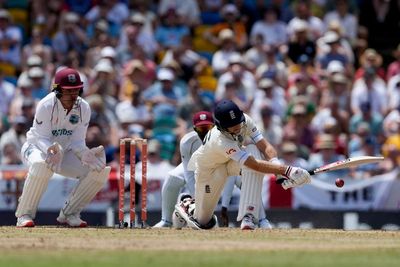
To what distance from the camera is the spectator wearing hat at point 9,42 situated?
778 inches

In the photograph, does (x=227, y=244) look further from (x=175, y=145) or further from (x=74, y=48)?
(x=74, y=48)

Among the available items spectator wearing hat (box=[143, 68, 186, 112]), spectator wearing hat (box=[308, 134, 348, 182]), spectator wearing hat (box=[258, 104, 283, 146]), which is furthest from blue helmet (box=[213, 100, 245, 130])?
spectator wearing hat (box=[143, 68, 186, 112])

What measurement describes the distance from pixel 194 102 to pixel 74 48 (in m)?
2.42

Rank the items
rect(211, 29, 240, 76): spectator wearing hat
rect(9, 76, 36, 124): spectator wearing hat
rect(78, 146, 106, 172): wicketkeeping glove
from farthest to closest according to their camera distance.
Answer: rect(211, 29, 240, 76): spectator wearing hat
rect(9, 76, 36, 124): spectator wearing hat
rect(78, 146, 106, 172): wicketkeeping glove

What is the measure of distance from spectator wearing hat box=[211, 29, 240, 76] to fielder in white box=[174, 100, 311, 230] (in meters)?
6.47

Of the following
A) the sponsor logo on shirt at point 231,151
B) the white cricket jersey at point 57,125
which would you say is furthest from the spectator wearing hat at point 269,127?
the sponsor logo on shirt at point 231,151

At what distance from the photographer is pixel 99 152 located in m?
13.2

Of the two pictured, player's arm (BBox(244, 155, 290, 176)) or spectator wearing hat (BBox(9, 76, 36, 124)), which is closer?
player's arm (BBox(244, 155, 290, 176))

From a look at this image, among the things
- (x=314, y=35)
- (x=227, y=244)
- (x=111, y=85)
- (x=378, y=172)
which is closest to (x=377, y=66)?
(x=314, y=35)

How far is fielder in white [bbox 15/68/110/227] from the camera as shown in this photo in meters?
13.0

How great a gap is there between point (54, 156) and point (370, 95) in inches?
296

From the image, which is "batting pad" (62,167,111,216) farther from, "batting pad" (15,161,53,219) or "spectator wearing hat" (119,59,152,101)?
"spectator wearing hat" (119,59,152,101)

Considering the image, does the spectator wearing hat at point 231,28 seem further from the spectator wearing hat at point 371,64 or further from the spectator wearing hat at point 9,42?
Answer: the spectator wearing hat at point 9,42

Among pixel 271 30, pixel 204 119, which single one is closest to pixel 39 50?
pixel 271 30
